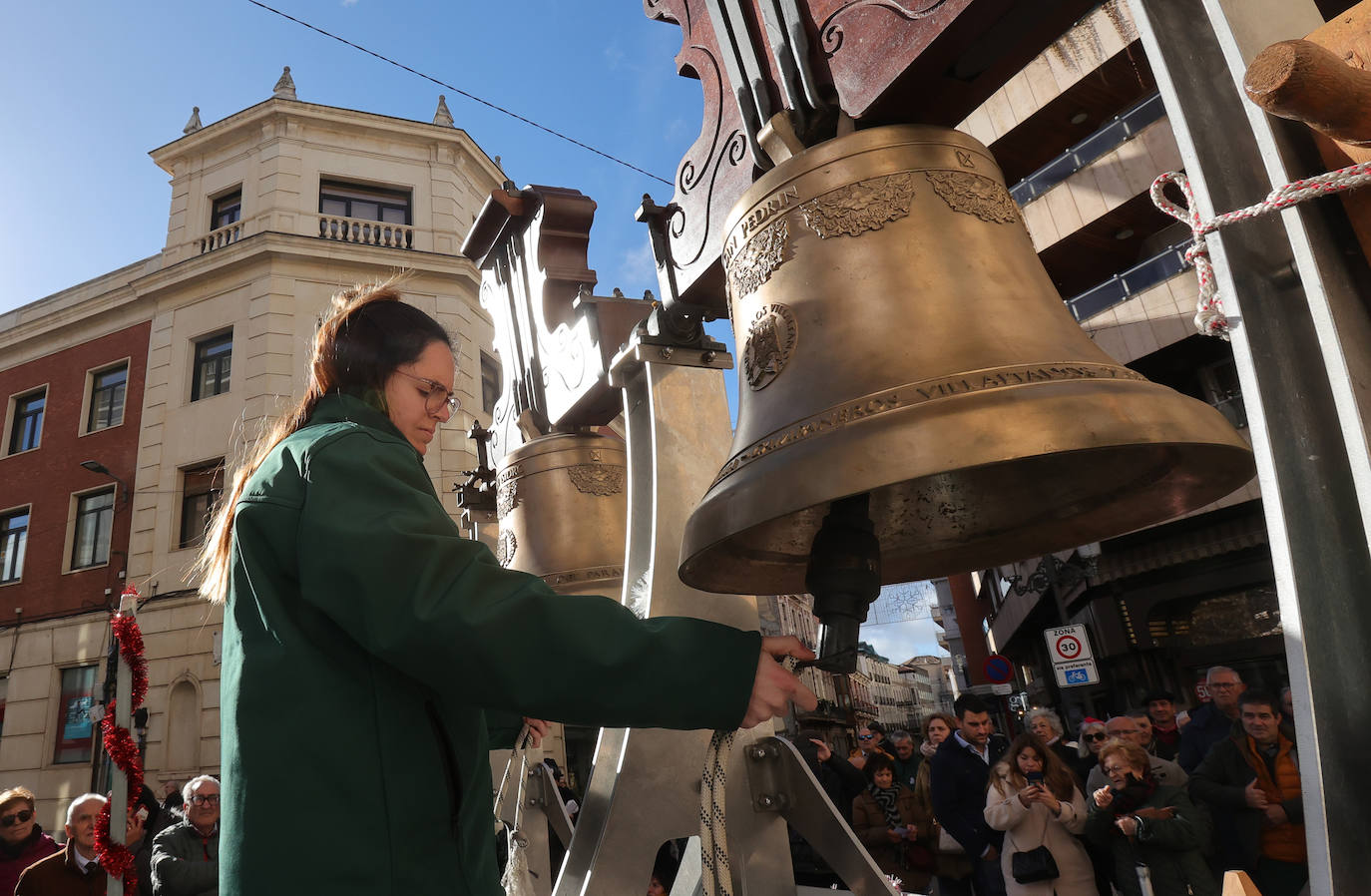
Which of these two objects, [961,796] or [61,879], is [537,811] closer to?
[961,796]

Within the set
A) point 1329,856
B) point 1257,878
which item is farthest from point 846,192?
point 1257,878

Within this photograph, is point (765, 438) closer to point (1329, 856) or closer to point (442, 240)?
point (1329, 856)

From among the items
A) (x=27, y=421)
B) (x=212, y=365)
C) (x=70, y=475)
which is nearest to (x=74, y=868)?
(x=212, y=365)

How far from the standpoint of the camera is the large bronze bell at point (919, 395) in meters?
1.05

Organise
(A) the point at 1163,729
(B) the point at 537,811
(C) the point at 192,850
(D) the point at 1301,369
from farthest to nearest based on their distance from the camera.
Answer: (A) the point at 1163,729, (C) the point at 192,850, (B) the point at 537,811, (D) the point at 1301,369

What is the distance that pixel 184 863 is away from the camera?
4.34 m

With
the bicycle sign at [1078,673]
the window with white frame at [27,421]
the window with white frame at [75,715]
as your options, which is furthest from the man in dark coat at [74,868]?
the window with white frame at [27,421]

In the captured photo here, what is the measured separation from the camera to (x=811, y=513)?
1479mm

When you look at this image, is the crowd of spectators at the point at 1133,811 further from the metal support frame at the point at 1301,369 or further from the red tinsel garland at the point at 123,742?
the metal support frame at the point at 1301,369

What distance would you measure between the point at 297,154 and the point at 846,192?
51.0 feet

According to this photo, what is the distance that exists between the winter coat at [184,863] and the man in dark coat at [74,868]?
9.5 inches

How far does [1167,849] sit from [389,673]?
13.0 feet

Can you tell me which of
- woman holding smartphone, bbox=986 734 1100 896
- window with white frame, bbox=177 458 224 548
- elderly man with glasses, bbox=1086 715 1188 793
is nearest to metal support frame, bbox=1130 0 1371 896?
woman holding smartphone, bbox=986 734 1100 896

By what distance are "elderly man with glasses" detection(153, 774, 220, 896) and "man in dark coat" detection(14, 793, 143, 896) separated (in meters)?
0.26
